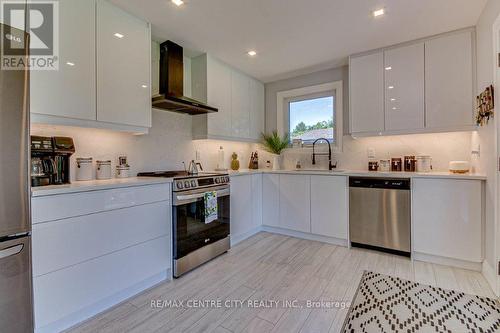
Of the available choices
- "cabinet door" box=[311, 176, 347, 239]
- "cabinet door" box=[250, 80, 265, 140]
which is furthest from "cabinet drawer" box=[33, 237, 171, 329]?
"cabinet door" box=[250, 80, 265, 140]

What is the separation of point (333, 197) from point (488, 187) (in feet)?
4.67

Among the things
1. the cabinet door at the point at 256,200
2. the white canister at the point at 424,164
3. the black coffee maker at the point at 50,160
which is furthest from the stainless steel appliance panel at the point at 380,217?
the black coffee maker at the point at 50,160

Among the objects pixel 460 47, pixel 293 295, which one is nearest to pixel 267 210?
pixel 293 295

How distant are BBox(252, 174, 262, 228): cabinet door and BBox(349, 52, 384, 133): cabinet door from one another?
151cm

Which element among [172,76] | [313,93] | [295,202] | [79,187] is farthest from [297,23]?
[79,187]

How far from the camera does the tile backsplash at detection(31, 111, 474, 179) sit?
2197 mm

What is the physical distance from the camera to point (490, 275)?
203 centimetres

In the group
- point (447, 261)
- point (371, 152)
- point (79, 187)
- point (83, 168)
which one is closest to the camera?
point (79, 187)

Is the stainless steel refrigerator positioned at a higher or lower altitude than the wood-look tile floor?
higher

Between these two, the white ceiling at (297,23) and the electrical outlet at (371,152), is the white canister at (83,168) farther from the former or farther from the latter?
the electrical outlet at (371,152)

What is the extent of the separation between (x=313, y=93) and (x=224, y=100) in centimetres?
153

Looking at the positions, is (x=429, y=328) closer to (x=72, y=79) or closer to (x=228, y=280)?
(x=228, y=280)

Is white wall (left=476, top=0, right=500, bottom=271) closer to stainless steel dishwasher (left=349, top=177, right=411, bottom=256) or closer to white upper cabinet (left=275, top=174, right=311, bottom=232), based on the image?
stainless steel dishwasher (left=349, top=177, right=411, bottom=256)

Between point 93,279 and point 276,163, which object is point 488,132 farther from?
point 93,279
